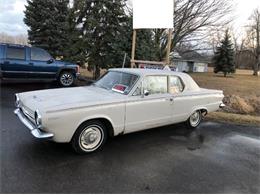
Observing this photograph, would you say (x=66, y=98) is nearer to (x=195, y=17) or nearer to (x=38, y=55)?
(x=38, y=55)

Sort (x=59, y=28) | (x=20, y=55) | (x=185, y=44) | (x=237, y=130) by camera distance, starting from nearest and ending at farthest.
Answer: (x=237, y=130) < (x=20, y=55) < (x=59, y=28) < (x=185, y=44)

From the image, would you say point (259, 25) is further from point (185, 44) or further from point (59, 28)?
point (59, 28)

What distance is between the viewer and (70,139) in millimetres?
4109

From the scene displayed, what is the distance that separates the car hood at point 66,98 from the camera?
404 cm

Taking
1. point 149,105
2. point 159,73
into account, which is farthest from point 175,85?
point 149,105

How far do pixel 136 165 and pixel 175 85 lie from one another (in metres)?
2.43

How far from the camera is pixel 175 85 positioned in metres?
5.79

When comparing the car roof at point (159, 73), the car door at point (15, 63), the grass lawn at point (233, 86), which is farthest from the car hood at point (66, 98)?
the grass lawn at point (233, 86)

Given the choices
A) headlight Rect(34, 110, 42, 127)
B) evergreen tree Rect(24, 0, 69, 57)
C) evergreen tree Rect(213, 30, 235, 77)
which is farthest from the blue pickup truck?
evergreen tree Rect(213, 30, 235, 77)

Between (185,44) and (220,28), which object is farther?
(185,44)

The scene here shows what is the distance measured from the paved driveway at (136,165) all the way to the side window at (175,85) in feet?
3.35

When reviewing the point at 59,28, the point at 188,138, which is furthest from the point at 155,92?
the point at 59,28

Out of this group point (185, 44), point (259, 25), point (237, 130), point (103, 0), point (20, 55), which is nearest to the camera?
point (237, 130)

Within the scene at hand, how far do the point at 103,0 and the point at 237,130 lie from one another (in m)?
9.38
